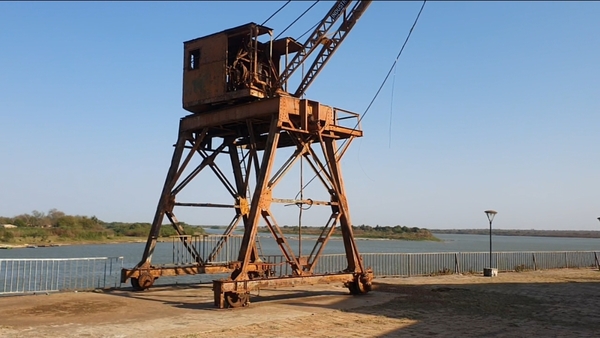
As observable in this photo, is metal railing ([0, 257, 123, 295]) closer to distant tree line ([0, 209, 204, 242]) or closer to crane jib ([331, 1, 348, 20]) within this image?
crane jib ([331, 1, 348, 20])

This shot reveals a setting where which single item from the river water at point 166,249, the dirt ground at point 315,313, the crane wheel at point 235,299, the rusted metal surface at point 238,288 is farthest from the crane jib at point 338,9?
the river water at point 166,249

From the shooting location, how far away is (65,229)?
77125 mm

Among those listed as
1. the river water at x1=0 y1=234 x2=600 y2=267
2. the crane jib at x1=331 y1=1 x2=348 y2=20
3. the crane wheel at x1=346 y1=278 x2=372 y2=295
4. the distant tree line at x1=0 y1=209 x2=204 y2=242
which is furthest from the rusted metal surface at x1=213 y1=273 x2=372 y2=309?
the distant tree line at x1=0 y1=209 x2=204 y2=242

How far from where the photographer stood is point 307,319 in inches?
490

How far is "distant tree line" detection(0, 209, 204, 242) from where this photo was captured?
223 ft

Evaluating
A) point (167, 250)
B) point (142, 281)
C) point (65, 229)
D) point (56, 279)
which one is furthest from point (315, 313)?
point (65, 229)

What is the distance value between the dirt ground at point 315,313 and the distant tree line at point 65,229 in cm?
4409

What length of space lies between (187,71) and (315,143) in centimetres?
511

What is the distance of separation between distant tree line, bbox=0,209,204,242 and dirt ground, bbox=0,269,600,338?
44089 mm

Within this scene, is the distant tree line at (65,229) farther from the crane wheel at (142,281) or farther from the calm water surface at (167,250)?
the crane wheel at (142,281)

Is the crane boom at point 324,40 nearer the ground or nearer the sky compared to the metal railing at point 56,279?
nearer the sky

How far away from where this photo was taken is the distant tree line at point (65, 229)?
68062 mm

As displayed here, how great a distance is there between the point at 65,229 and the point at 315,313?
72.5 metres

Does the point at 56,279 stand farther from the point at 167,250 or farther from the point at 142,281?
the point at 167,250
